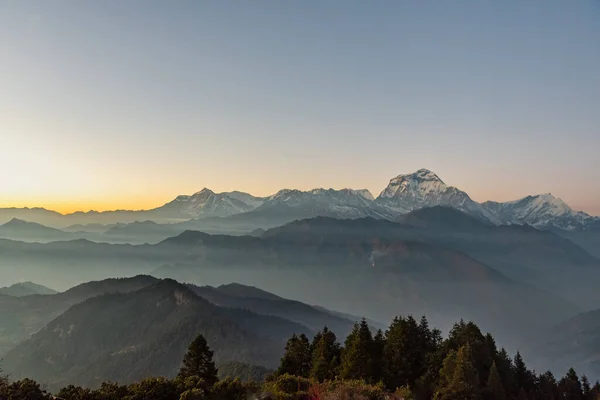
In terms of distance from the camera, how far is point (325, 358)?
57.4 metres

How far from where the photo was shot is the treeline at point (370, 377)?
93.9 ft

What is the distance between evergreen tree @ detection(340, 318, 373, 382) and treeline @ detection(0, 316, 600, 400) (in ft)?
0.38

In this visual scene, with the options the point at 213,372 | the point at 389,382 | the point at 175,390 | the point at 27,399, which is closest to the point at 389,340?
the point at 389,382

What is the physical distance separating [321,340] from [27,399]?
41.9m

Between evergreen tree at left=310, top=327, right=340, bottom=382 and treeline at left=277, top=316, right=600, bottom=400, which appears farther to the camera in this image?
evergreen tree at left=310, top=327, right=340, bottom=382

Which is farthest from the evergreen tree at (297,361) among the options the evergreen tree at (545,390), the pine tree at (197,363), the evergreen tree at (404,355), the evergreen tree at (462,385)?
the evergreen tree at (545,390)

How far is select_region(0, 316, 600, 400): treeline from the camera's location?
28.6 meters

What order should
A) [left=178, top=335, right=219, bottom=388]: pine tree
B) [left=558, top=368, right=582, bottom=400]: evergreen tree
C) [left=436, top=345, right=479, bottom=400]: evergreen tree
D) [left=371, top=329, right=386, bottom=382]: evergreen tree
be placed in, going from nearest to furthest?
[left=436, top=345, right=479, bottom=400]: evergreen tree
[left=371, top=329, right=386, bottom=382]: evergreen tree
[left=178, top=335, right=219, bottom=388]: pine tree
[left=558, top=368, right=582, bottom=400]: evergreen tree

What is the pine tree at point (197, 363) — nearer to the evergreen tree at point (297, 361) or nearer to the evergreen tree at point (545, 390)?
the evergreen tree at point (297, 361)

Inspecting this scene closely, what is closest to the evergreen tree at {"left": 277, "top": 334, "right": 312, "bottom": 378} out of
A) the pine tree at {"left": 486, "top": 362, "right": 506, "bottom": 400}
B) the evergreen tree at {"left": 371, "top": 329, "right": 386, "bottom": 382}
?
the evergreen tree at {"left": 371, "top": 329, "right": 386, "bottom": 382}

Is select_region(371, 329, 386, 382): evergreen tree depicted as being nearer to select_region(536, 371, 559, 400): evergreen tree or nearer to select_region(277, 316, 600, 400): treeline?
select_region(277, 316, 600, 400): treeline

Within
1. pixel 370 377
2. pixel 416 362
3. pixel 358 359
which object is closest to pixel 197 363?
pixel 358 359

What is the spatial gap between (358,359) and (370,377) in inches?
123

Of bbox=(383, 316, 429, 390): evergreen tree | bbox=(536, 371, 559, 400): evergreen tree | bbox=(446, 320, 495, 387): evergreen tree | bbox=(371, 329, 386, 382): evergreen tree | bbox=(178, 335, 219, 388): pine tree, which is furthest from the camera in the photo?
bbox=(536, 371, 559, 400): evergreen tree
